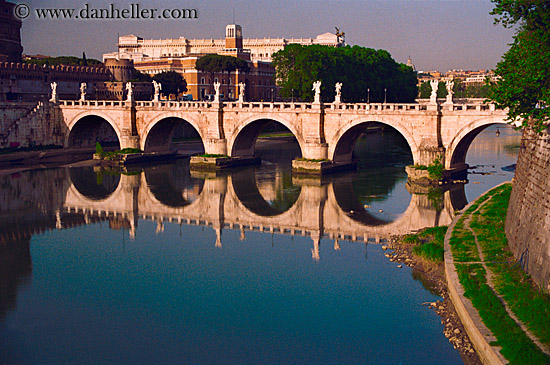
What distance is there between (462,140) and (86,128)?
41.7 metres

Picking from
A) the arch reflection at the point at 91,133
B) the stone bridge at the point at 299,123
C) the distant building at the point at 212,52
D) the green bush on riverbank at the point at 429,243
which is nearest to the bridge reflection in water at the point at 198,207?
the green bush on riverbank at the point at 429,243

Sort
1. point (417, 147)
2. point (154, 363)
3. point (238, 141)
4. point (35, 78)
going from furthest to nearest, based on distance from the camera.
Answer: point (35, 78), point (238, 141), point (417, 147), point (154, 363)

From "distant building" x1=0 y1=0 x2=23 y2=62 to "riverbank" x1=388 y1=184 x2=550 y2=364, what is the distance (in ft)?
241

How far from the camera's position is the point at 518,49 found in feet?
80.8

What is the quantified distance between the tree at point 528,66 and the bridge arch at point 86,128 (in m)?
46.7

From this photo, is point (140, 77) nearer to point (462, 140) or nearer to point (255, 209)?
point (255, 209)

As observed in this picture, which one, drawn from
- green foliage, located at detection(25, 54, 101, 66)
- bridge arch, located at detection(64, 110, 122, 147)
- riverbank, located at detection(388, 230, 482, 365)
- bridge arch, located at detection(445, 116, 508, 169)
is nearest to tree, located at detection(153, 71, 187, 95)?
green foliage, located at detection(25, 54, 101, 66)

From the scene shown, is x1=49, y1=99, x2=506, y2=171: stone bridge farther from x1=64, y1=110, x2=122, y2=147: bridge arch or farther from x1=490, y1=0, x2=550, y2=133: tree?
x1=490, y1=0, x2=550, y2=133: tree

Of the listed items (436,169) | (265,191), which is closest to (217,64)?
(265,191)

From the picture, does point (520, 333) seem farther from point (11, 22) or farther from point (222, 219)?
point (11, 22)

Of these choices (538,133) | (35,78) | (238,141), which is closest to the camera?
(538,133)

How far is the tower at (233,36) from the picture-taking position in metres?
144

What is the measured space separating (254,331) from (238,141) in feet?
125

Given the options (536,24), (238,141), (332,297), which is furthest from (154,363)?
(238,141)
